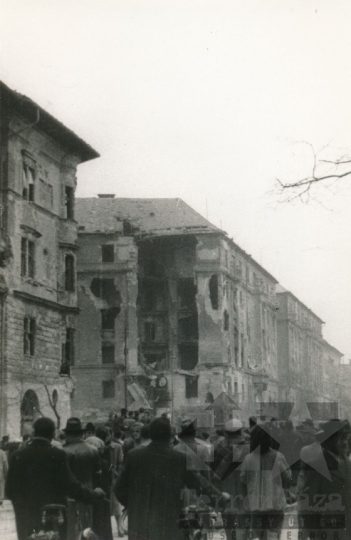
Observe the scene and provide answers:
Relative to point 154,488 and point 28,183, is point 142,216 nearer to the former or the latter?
point 28,183

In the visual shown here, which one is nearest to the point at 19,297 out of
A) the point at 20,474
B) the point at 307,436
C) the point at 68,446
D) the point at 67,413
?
the point at 67,413

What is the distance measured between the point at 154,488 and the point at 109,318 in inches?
1919

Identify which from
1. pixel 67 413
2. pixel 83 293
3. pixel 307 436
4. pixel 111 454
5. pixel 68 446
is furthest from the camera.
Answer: pixel 83 293

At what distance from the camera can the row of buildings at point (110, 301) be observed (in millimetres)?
30688

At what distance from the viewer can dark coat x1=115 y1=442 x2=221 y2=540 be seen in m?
7.39

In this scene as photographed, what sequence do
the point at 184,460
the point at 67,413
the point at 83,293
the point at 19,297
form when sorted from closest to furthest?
the point at 184,460
the point at 19,297
the point at 67,413
the point at 83,293

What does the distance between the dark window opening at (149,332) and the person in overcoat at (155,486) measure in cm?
5176

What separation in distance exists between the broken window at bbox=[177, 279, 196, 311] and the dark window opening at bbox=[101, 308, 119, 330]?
5738mm

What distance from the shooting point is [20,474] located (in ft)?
24.3

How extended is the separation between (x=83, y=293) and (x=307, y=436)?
4044 cm

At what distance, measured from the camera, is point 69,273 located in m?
35.9

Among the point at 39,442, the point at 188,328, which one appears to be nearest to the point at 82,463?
the point at 39,442

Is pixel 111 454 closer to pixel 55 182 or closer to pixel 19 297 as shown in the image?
pixel 19 297

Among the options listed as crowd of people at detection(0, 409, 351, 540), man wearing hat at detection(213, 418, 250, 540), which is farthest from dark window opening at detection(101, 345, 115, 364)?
man wearing hat at detection(213, 418, 250, 540)
